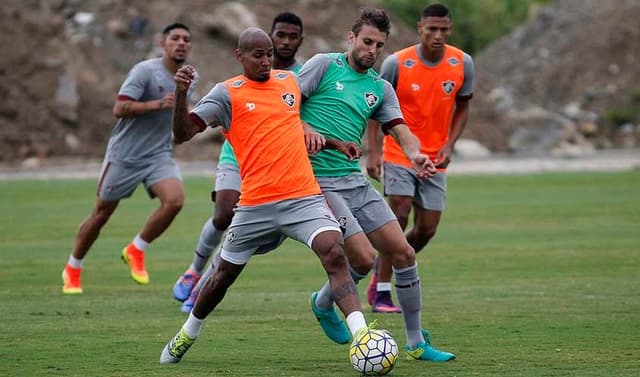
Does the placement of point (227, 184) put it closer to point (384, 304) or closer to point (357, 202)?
point (384, 304)

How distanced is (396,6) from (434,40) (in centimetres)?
6741

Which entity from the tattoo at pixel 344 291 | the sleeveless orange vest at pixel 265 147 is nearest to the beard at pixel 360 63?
the sleeveless orange vest at pixel 265 147

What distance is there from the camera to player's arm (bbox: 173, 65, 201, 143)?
888cm

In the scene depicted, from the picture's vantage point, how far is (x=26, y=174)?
39.2m

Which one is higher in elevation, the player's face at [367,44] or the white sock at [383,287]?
the player's face at [367,44]

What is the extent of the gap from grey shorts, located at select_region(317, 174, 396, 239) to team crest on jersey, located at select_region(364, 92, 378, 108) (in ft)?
1.85

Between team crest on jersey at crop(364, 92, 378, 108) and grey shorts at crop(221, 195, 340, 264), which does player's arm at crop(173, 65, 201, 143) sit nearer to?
grey shorts at crop(221, 195, 340, 264)

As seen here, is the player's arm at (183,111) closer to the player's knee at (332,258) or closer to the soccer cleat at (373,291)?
the player's knee at (332,258)

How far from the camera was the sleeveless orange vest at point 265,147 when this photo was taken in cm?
925

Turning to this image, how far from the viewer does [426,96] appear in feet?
42.6

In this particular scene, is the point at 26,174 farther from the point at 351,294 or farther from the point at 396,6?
the point at 396,6

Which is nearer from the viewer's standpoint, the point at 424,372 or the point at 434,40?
the point at 424,372

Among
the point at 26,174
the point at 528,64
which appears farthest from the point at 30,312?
the point at 528,64

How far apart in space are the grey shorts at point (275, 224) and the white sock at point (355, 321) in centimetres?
60
